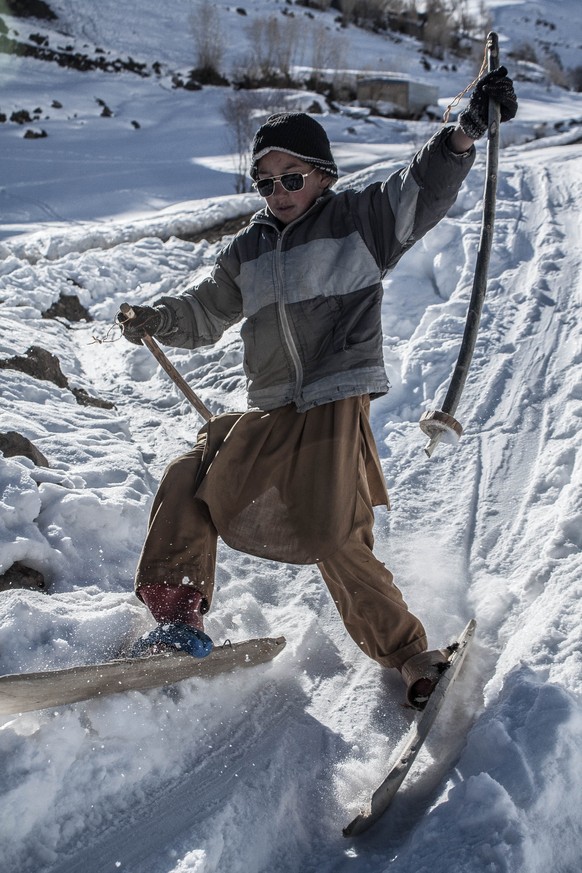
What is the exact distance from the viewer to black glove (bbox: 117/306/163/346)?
8.91 feet

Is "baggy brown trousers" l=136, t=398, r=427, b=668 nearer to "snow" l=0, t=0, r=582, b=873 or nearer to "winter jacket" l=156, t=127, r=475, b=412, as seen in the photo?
"winter jacket" l=156, t=127, r=475, b=412

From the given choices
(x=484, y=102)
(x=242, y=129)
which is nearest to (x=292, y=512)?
(x=484, y=102)

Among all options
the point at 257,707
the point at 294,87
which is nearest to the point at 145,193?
the point at 257,707

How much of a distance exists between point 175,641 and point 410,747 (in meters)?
0.73

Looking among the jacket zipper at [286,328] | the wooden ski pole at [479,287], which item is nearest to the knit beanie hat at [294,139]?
the jacket zipper at [286,328]

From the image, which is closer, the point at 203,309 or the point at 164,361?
the point at 203,309

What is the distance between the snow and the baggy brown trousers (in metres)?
0.33

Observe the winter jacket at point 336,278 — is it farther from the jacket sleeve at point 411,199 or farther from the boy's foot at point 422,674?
the boy's foot at point 422,674

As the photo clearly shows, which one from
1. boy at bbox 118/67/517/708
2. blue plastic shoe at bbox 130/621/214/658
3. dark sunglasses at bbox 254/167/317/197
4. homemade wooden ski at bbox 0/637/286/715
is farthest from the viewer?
dark sunglasses at bbox 254/167/317/197

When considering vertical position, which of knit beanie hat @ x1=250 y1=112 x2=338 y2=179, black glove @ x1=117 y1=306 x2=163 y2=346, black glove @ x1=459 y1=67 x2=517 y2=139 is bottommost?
black glove @ x1=117 y1=306 x2=163 y2=346

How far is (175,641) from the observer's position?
216 cm

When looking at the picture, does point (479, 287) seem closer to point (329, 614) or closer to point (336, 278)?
point (336, 278)

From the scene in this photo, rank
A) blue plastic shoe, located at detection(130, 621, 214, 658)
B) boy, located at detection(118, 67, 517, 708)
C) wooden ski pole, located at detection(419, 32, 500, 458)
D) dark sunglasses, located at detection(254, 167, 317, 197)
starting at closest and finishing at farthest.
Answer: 1. blue plastic shoe, located at detection(130, 621, 214, 658)
2. boy, located at detection(118, 67, 517, 708)
3. dark sunglasses, located at detection(254, 167, 317, 197)
4. wooden ski pole, located at detection(419, 32, 500, 458)

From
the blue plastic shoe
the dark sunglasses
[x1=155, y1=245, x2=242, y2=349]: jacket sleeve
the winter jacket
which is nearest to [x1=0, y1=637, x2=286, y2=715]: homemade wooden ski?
the blue plastic shoe
